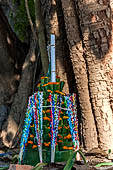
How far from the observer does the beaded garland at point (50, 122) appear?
332 centimetres

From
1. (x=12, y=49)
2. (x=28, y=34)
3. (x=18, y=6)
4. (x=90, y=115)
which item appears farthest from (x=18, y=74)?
(x=90, y=115)

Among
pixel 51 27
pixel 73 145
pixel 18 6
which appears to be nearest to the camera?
pixel 73 145

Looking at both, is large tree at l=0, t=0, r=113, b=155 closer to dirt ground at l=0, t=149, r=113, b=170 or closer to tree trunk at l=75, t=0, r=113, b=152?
tree trunk at l=75, t=0, r=113, b=152

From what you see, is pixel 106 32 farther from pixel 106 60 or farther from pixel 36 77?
pixel 36 77

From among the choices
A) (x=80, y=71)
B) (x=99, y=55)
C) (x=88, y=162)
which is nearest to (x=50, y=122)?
(x=88, y=162)

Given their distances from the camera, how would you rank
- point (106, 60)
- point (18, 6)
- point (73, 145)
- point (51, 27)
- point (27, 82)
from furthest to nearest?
1. point (18, 6)
2. point (27, 82)
3. point (51, 27)
4. point (106, 60)
5. point (73, 145)

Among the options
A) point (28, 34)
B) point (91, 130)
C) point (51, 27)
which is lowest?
point (91, 130)

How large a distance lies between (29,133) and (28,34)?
3.95 m

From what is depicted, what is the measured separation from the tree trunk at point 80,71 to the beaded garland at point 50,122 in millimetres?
572

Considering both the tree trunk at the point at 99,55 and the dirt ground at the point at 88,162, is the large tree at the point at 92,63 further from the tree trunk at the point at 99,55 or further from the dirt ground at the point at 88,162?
the dirt ground at the point at 88,162

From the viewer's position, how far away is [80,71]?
4.26m

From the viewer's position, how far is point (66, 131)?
347 cm

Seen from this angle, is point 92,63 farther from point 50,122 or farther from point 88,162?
point 88,162

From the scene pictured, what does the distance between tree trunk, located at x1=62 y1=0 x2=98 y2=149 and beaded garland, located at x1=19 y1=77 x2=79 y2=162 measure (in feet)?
1.88
